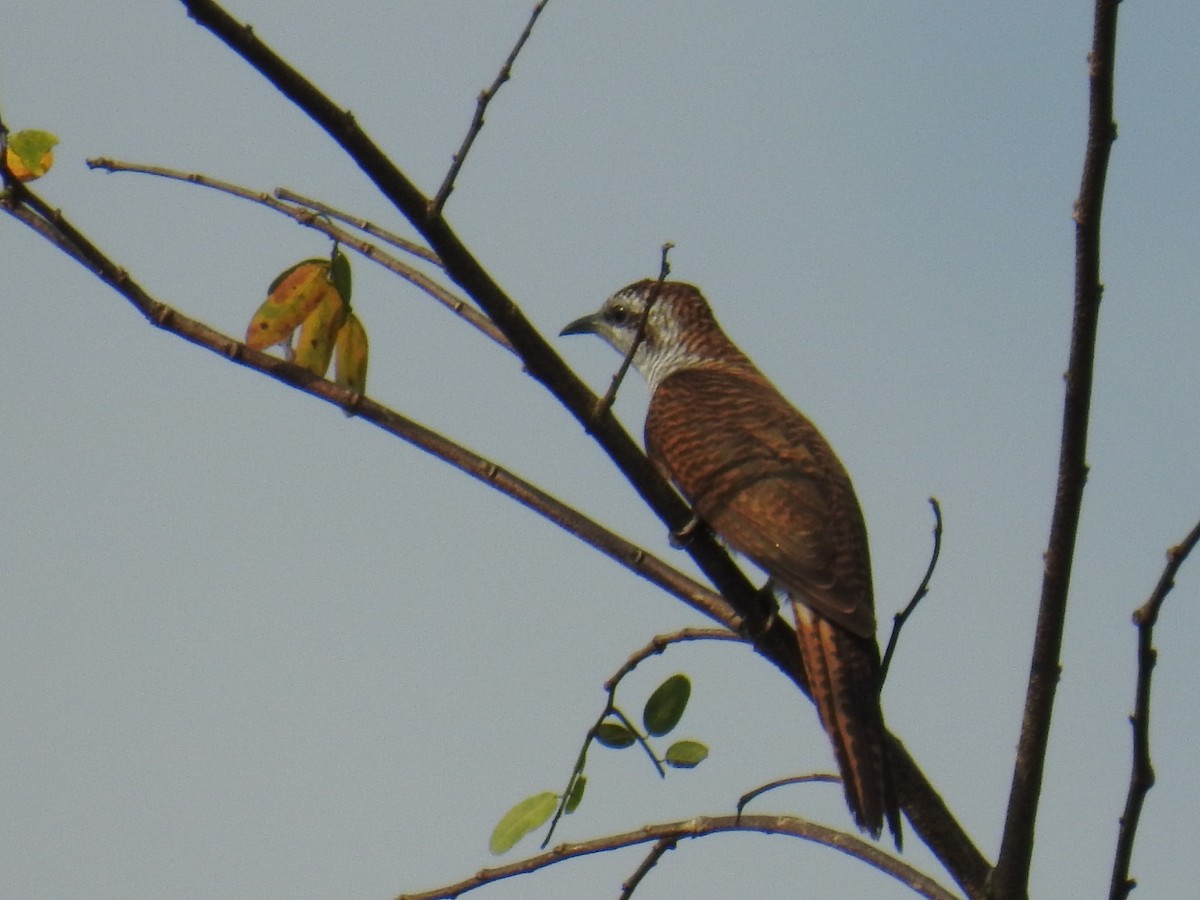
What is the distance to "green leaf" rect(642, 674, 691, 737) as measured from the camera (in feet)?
9.41

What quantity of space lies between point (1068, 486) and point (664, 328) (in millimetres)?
4204

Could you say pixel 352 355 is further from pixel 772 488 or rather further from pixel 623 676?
pixel 772 488

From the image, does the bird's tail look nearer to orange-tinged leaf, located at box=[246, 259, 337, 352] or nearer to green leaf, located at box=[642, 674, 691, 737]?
green leaf, located at box=[642, 674, 691, 737]

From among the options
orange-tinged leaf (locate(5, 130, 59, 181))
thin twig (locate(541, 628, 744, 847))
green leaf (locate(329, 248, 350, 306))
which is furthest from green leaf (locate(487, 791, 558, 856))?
orange-tinged leaf (locate(5, 130, 59, 181))

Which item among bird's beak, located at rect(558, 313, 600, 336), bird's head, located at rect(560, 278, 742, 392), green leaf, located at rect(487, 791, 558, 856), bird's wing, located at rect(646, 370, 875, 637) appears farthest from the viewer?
bird's beak, located at rect(558, 313, 600, 336)

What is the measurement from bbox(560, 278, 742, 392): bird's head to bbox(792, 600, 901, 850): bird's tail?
2.45m

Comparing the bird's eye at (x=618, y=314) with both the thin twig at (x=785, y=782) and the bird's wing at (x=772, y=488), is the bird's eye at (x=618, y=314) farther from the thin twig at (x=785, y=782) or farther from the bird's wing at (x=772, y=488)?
the thin twig at (x=785, y=782)

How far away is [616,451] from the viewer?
2621 mm

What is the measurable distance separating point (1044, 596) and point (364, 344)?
138 centimetres

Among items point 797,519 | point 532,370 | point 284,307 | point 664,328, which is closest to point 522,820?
point 532,370

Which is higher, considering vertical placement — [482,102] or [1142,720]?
[482,102]

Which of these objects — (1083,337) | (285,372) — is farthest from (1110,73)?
(285,372)

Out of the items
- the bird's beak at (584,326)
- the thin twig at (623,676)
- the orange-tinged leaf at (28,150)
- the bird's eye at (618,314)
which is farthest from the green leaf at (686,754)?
the bird's beak at (584,326)

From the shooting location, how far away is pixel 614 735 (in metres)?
2.85
